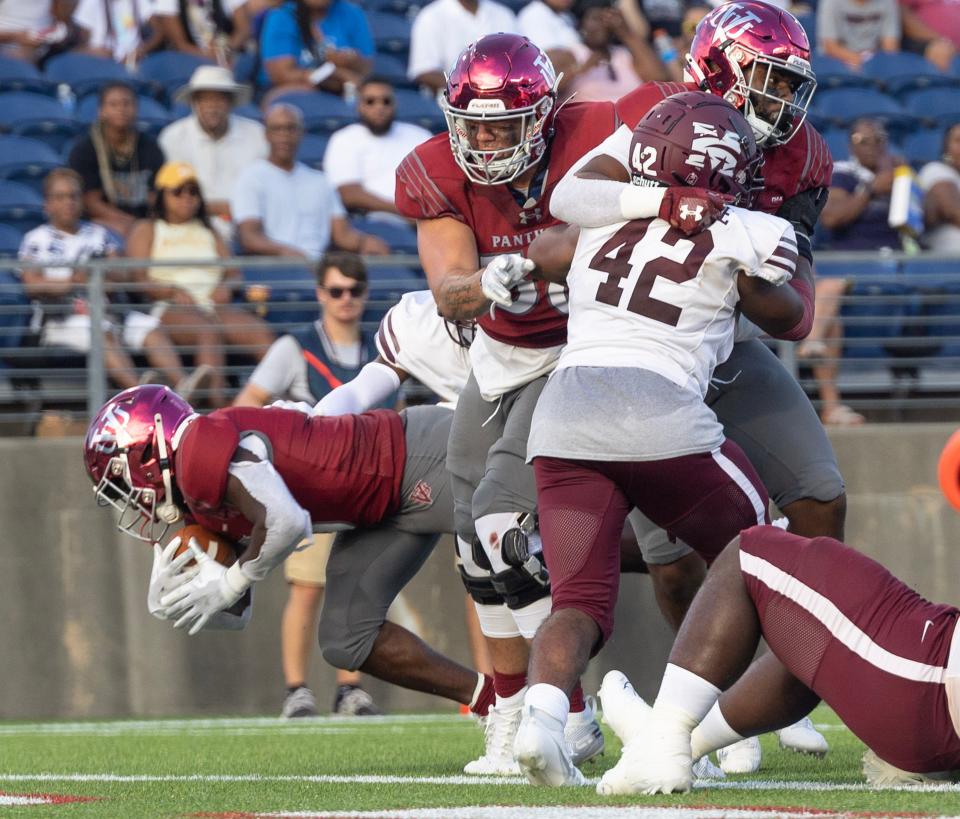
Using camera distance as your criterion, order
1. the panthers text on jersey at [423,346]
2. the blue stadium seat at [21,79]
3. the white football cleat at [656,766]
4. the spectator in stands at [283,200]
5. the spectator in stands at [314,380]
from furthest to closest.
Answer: the blue stadium seat at [21,79] → the spectator in stands at [283,200] → the spectator in stands at [314,380] → the panthers text on jersey at [423,346] → the white football cleat at [656,766]

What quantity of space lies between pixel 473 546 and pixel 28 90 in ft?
21.5

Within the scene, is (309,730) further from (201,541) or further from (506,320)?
(506,320)

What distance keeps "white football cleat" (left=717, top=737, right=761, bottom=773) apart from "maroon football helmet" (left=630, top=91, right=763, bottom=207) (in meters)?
1.42

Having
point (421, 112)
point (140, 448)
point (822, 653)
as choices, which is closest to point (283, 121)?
point (421, 112)

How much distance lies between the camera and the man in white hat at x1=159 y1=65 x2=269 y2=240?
30.2ft

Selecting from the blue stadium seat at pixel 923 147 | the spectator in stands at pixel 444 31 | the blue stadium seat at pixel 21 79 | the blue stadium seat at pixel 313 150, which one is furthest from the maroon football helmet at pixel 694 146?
the blue stadium seat at pixel 21 79

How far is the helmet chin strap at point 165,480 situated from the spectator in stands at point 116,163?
14.4ft

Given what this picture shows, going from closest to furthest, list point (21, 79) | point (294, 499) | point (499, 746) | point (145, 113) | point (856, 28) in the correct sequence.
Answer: point (499, 746), point (294, 499), point (145, 113), point (21, 79), point (856, 28)

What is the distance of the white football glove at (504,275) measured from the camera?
3.76 m

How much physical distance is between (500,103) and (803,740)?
1933 mm

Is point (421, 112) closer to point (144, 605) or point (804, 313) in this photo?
point (144, 605)

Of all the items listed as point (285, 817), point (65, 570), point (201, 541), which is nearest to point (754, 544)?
point (285, 817)

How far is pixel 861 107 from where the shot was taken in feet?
35.2

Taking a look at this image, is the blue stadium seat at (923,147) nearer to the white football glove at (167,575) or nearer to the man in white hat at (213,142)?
the man in white hat at (213,142)
